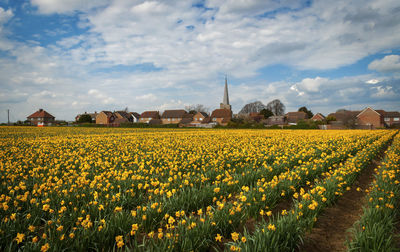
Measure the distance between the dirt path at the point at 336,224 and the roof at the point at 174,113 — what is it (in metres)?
94.8

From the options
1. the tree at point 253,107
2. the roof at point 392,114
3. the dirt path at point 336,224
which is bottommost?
the dirt path at point 336,224

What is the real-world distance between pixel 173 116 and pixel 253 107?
158 ft

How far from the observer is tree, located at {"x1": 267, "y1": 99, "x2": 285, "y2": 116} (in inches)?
4245

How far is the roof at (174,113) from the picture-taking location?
329 ft

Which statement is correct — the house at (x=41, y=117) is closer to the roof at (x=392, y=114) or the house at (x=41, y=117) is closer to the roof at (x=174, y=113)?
the roof at (x=174, y=113)

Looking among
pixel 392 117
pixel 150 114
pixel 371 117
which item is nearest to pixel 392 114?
pixel 392 117

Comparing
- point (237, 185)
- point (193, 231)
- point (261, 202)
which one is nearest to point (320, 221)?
point (261, 202)

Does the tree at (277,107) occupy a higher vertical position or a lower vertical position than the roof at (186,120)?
higher

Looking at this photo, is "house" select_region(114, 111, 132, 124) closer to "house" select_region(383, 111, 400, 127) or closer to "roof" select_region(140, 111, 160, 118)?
"roof" select_region(140, 111, 160, 118)

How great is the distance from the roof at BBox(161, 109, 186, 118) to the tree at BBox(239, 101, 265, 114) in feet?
129

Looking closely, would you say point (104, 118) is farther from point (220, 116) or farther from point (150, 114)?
point (220, 116)

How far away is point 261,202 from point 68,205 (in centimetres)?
397

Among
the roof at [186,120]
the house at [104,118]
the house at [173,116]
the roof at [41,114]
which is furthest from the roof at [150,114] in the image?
the roof at [41,114]

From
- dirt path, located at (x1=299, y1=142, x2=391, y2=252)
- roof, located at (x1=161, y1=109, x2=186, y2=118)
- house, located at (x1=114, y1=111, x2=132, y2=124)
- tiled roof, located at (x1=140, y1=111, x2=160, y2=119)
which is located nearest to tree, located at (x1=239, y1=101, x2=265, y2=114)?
roof, located at (x1=161, y1=109, x2=186, y2=118)
